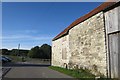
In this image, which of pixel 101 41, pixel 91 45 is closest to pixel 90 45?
pixel 91 45

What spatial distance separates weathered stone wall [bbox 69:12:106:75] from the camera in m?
13.8

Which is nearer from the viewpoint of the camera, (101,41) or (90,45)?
(101,41)

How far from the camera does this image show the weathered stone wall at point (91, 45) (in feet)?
45.4

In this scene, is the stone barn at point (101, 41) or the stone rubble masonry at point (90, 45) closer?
the stone barn at point (101, 41)

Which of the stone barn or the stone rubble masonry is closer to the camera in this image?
the stone barn

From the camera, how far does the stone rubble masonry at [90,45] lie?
45.4 ft

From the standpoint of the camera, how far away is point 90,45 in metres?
15.8

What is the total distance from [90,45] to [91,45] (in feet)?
0.73

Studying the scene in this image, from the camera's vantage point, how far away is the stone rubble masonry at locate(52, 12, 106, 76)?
13.8m

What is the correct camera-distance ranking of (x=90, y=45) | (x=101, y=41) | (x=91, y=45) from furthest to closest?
(x=90, y=45) < (x=91, y=45) < (x=101, y=41)

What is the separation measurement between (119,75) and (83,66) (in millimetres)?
5713

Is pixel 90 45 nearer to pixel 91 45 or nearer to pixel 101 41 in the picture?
pixel 91 45

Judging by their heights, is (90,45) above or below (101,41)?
below

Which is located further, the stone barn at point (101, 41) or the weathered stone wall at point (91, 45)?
the weathered stone wall at point (91, 45)
